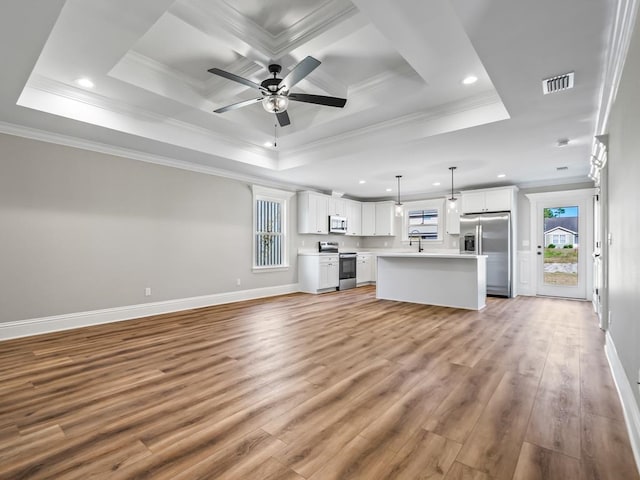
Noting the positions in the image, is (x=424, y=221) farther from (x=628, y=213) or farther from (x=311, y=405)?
(x=311, y=405)

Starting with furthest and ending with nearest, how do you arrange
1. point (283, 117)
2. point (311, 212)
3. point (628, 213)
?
point (311, 212) < point (283, 117) < point (628, 213)

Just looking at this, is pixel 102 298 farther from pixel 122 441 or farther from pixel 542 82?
pixel 542 82

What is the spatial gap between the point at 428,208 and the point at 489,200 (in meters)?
1.77

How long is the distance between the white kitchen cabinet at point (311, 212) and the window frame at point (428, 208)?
244cm

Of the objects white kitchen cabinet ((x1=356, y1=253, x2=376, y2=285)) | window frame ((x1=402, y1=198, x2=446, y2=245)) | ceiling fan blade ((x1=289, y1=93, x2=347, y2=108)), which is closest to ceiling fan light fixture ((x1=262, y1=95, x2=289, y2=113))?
ceiling fan blade ((x1=289, y1=93, x2=347, y2=108))

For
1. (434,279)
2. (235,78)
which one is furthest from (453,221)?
(235,78)

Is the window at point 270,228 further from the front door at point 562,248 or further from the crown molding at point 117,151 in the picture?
the front door at point 562,248

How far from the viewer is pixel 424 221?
352 inches

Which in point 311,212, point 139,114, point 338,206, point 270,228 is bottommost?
point 270,228

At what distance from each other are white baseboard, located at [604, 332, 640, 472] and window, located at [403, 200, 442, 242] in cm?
594

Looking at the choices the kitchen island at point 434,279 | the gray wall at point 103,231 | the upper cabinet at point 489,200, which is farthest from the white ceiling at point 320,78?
the kitchen island at point 434,279

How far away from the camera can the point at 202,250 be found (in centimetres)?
586

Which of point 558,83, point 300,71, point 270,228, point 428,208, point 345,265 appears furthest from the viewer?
Result: point 428,208

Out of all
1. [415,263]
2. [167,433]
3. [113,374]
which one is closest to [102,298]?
[113,374]
